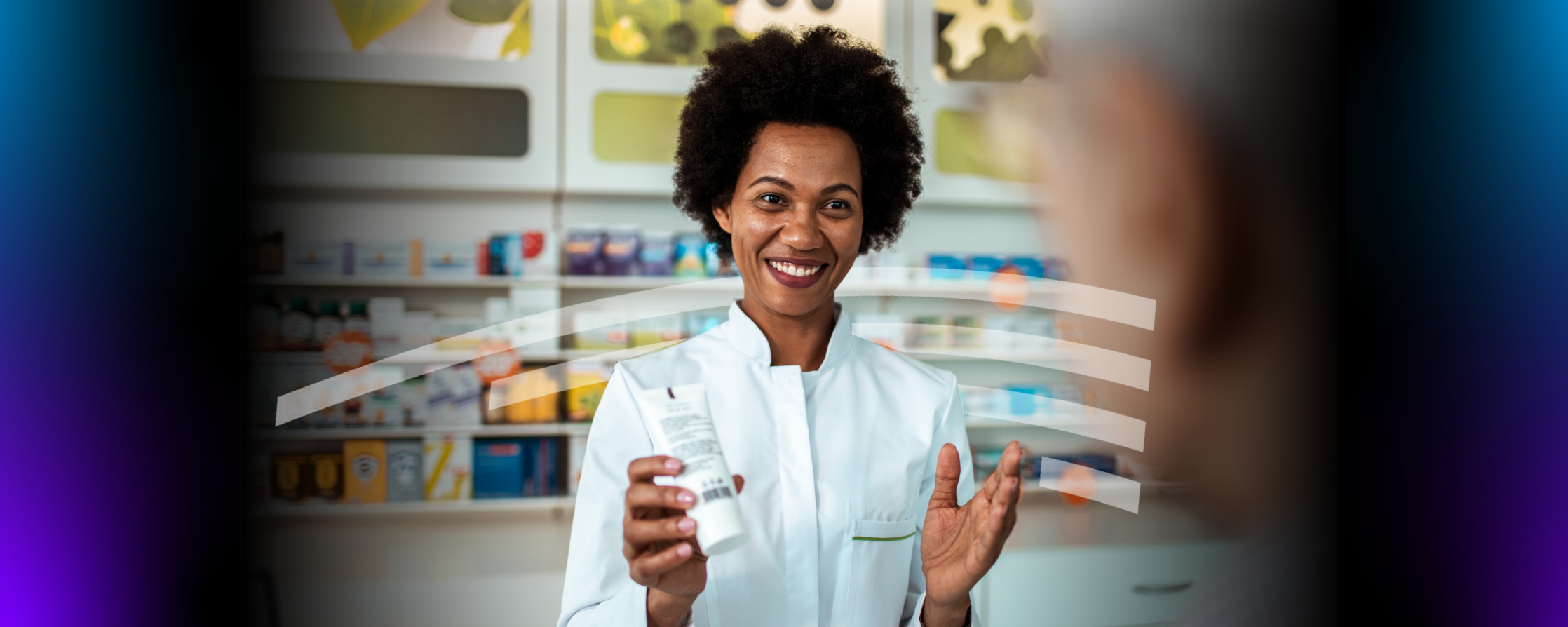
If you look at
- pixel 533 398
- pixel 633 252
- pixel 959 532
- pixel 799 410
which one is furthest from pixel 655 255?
pixel 959 532

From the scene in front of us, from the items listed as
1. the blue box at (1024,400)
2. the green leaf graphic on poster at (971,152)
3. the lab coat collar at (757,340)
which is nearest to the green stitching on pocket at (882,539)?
the lab coat collar at (757,340)

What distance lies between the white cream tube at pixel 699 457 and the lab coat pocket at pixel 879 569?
0.27m

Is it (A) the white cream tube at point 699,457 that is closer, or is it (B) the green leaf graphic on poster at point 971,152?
(A) the white cream tube at point 699,457

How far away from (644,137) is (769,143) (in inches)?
49.4

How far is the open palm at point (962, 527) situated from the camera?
0.76m

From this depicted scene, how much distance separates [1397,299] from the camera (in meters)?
1.89

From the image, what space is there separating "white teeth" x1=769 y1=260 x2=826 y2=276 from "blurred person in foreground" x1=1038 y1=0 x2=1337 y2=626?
1.55 m

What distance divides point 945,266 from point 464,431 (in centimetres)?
143

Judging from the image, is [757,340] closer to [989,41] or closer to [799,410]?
[799,410]

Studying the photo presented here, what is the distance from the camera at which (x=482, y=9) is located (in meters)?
2.08

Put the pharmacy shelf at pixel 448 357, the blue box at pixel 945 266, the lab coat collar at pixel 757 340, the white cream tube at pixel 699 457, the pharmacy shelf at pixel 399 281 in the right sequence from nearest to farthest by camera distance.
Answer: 1. the white cream tube at pixel 699 457
2. the lab coat collar at pixel 757 340
3. the pharmacy shelf at pixel 399 281
4. the pharmacy shelf at pixel 448 357
5. the blue box at pixel 945 266

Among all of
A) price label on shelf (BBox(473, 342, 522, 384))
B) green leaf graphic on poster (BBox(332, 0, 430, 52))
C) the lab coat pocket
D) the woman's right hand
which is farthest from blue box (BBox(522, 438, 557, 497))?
the woman's right hand

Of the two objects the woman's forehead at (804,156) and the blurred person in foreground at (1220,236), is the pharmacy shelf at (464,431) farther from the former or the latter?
the blurred person in foreground at (1220,236)

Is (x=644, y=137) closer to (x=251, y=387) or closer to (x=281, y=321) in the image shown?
(x=281, y=321)
